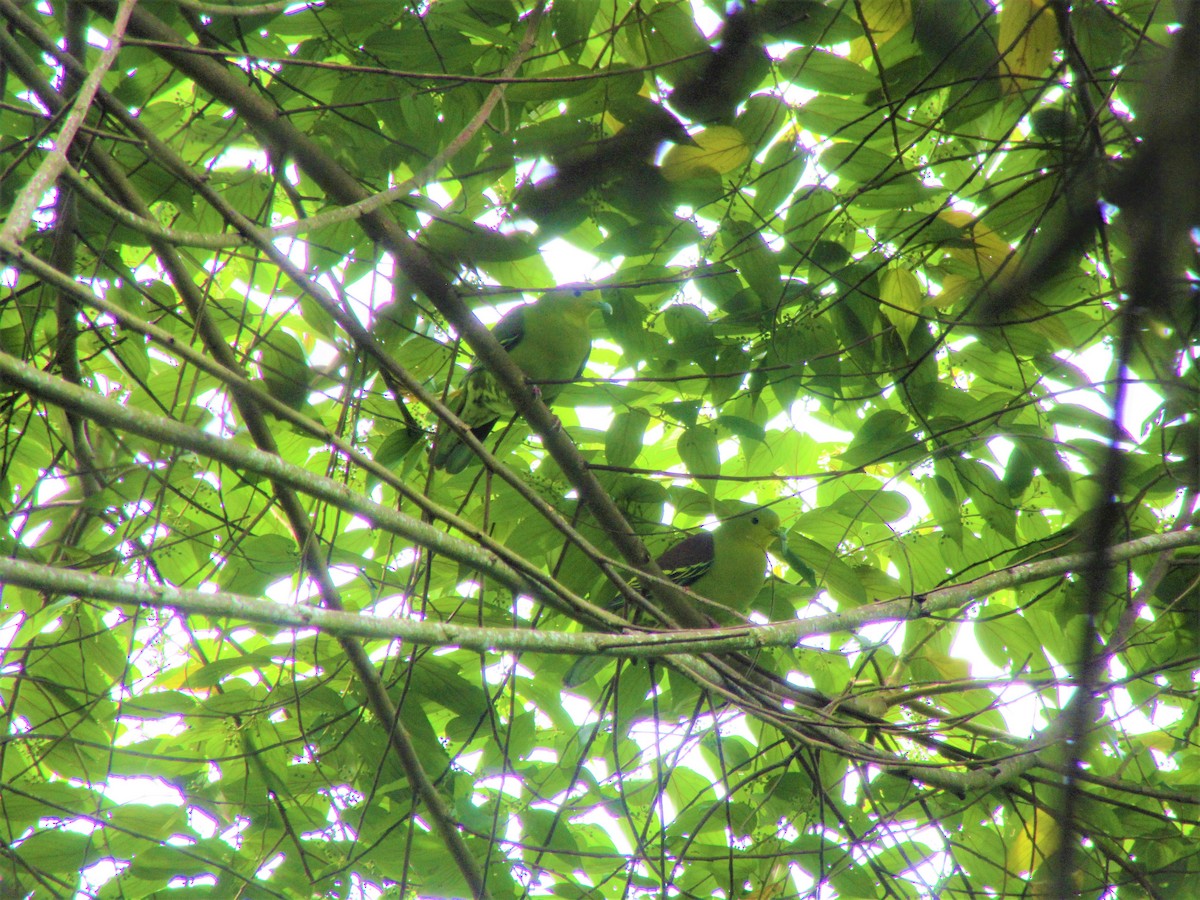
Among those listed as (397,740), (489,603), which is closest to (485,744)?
(489,603)

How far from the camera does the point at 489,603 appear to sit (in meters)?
2.80

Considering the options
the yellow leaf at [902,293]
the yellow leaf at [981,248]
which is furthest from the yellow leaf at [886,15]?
the yellow leaf at [902,293]

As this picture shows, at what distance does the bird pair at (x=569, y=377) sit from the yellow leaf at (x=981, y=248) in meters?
1.46

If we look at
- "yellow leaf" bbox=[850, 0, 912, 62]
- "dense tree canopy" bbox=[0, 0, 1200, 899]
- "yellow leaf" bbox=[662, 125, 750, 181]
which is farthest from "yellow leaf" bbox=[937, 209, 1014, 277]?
"yellow leaf" bbox=[662, 125, 750, 181]

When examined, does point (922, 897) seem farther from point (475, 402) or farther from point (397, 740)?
point (475, 402)

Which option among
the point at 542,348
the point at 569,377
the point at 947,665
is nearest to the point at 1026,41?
the point at 947,665

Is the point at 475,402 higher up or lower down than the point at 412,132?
higher up

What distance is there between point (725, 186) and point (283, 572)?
171 cm

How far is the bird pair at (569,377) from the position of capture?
3947 millimetres

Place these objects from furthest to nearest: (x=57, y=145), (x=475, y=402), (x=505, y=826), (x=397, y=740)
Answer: (x=475, y=402), (x=505, y=826), (x=397, y=740), (x=57, y=145)

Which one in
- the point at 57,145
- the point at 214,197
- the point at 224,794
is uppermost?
the point at 214,197

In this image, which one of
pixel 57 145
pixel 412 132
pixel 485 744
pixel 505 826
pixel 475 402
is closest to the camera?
pixel 57 145

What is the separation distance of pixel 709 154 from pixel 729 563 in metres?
2.21

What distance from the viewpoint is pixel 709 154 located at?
7.66 ft
